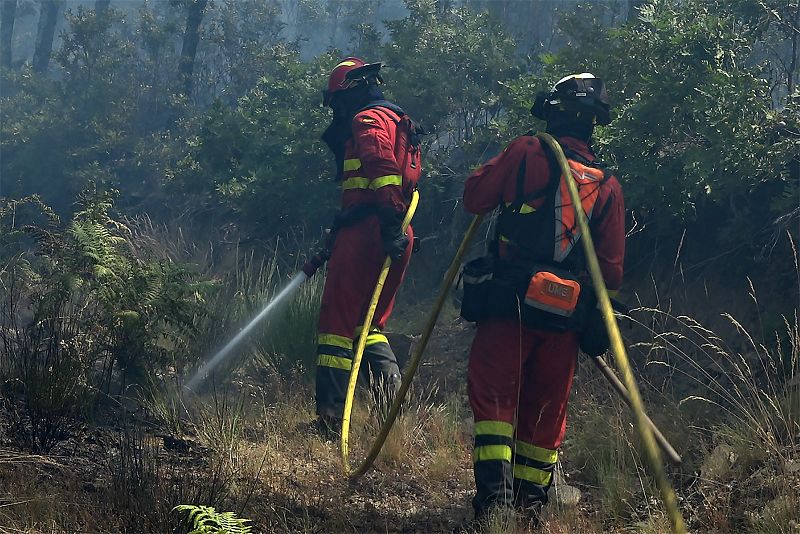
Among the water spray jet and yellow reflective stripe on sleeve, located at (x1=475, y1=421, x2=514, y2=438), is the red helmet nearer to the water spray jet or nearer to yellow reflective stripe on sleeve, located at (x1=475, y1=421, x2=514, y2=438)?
the water spray jet

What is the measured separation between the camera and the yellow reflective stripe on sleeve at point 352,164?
5.72 metres

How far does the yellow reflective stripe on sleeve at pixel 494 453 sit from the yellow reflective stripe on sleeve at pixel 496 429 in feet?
0.19

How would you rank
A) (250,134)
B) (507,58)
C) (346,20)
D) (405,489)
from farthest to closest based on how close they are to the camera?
(346,20)
(250,134)
(507,58)
(405,489)

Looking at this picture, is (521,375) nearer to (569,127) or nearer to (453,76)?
(569,127)

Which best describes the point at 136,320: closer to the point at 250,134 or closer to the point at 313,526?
the point at 313,526

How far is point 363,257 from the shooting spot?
568cm

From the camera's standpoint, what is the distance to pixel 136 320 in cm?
531

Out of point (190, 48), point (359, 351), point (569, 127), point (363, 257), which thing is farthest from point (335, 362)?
point (190, 48)

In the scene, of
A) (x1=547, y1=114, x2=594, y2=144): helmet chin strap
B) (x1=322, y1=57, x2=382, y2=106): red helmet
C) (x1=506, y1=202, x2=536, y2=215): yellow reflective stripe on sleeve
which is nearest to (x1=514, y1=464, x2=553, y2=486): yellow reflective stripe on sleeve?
(x1=506, y1=202, x2=536, y2=215): yellow reflective stripe on sleeve

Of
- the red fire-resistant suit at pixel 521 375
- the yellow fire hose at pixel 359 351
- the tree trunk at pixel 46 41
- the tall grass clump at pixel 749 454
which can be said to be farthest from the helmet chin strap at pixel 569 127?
the tree trunk at pixel 46 41

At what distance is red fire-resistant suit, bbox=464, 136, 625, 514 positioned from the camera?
162 inches

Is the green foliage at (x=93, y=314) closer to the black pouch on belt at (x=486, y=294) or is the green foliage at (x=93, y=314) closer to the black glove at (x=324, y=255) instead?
the black glove at (x=324, y=255)

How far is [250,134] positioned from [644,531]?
8175 millimetres

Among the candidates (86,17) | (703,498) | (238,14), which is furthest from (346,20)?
(703,498)
